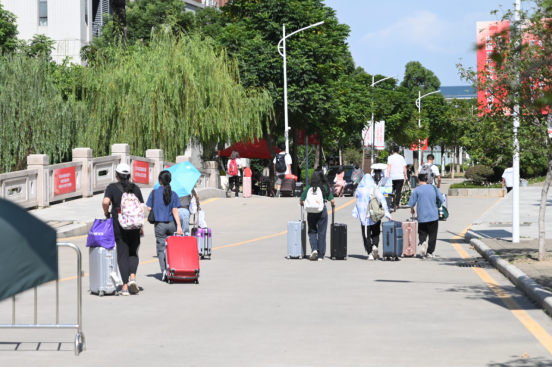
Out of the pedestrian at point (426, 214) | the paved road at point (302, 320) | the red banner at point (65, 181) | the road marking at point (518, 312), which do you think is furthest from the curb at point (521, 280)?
the red banner at point (65, 181)

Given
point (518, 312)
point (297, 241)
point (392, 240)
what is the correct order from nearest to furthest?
point (518, 312), point (392, 240), point (297, 241)

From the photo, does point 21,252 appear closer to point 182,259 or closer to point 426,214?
point 182,259

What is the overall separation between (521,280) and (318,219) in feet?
15.3

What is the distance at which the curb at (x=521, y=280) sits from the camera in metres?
9.38

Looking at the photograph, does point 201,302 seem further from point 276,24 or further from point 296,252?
point 276,24

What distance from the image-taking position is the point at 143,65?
111ft

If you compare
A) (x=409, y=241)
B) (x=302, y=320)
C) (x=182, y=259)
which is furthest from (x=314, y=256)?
(x=302, y=320)

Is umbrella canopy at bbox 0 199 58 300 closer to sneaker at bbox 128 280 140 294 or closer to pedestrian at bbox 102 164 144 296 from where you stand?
pedestrian at bbox 102 164 144 296

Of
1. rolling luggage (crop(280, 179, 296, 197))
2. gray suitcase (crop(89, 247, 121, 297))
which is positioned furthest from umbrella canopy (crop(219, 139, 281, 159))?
gray suitcase (crop(89, 247, 121, 297))

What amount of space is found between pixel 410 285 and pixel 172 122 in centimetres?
2244

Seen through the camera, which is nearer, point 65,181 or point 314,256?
point 314,256

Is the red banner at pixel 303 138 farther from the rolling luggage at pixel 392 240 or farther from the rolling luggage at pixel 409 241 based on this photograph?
the rolling luggage at pixel 392 240

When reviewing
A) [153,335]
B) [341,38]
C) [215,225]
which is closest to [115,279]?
[153,335]

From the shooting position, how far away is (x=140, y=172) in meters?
30.1
